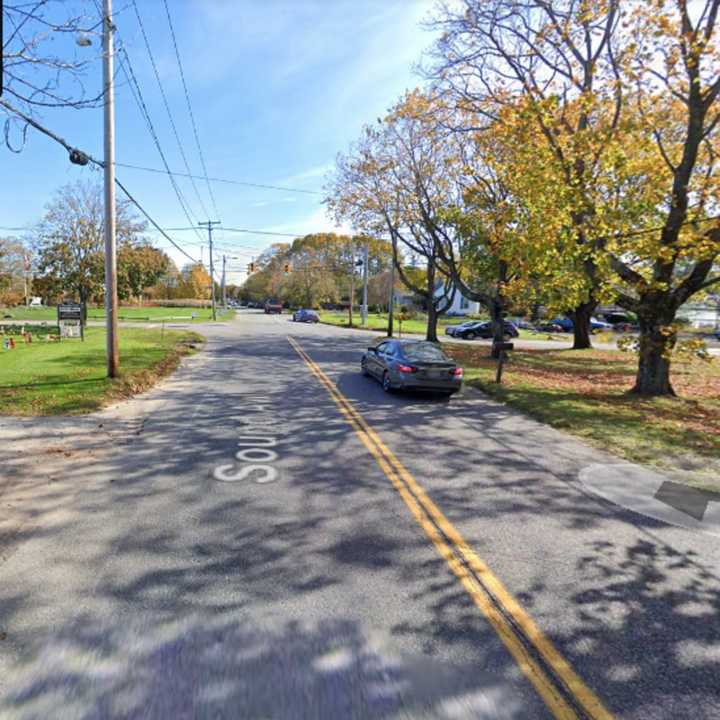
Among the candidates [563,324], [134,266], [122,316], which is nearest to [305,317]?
[122,316]

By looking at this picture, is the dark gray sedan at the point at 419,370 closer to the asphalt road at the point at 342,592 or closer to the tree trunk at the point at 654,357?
the asphalt road at the point at 342,592

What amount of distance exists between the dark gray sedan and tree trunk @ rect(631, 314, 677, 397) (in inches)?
181

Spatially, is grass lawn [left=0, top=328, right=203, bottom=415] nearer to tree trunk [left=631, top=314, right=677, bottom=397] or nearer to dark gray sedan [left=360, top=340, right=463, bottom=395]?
dark gray sedan [left=360, top=340, right=463, bottom=395]

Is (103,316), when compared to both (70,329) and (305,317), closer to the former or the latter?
(305,317)

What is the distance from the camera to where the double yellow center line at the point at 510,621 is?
2.47 m

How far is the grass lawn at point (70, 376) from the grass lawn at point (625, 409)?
29.1 feet

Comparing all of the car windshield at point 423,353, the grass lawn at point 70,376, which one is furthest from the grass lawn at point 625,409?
the grass lawn at point 70,376

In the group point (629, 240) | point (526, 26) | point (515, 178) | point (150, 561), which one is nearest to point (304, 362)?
point (515, 178)

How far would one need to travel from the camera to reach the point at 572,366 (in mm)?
20484

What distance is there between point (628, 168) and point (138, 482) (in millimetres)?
11733

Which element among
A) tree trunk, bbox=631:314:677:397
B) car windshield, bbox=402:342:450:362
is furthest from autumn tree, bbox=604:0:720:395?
car windshield, bbox=402:342:450:362

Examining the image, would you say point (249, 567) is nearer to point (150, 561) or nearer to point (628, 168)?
point (150, 561)

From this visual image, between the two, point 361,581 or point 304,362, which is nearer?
point 361,581

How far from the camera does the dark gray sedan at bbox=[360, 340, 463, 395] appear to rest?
11.0 m
